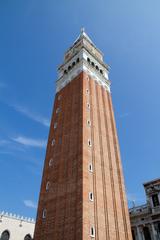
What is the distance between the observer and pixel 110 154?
27656mm

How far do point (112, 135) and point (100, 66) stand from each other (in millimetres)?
16242

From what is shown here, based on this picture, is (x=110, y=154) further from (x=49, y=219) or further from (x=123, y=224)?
(x=49, y=219)

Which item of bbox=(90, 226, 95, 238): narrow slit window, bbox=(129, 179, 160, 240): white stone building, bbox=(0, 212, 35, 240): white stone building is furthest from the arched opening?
bbox=(0, 212, 35, 240): white stone building

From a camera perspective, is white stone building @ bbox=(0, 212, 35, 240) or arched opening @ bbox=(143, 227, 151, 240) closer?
arched opening @ bbox=(143, 227, 151, 240)

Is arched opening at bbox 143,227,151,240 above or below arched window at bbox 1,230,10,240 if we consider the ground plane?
below

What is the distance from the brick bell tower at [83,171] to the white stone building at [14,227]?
1747 centimetres

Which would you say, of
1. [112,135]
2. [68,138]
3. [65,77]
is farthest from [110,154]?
[65,77]

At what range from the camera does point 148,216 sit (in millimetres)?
28844

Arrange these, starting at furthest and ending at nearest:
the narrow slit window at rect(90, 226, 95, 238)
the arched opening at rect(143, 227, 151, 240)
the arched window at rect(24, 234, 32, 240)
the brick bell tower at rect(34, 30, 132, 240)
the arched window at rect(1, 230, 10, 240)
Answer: the arched window at rect(24, 234, 32, 240) < the arched window at rect(1, 230, 10, 240) < the arched opening at rect(143, 227, 151, 240) < the brick bell tower at rect(34, 30, 132, 240) < the narrow slit window at rect(90, 226, 95, 238)

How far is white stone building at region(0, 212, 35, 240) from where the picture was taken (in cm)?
3708

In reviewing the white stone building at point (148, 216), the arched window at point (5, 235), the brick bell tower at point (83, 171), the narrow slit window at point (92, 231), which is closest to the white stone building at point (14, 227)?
the arched window at point (5, 235)

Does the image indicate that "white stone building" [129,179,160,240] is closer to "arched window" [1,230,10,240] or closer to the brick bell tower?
the brick bell tower

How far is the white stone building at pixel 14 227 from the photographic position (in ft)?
122

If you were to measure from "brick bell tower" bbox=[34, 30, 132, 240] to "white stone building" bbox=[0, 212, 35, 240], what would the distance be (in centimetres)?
1747
